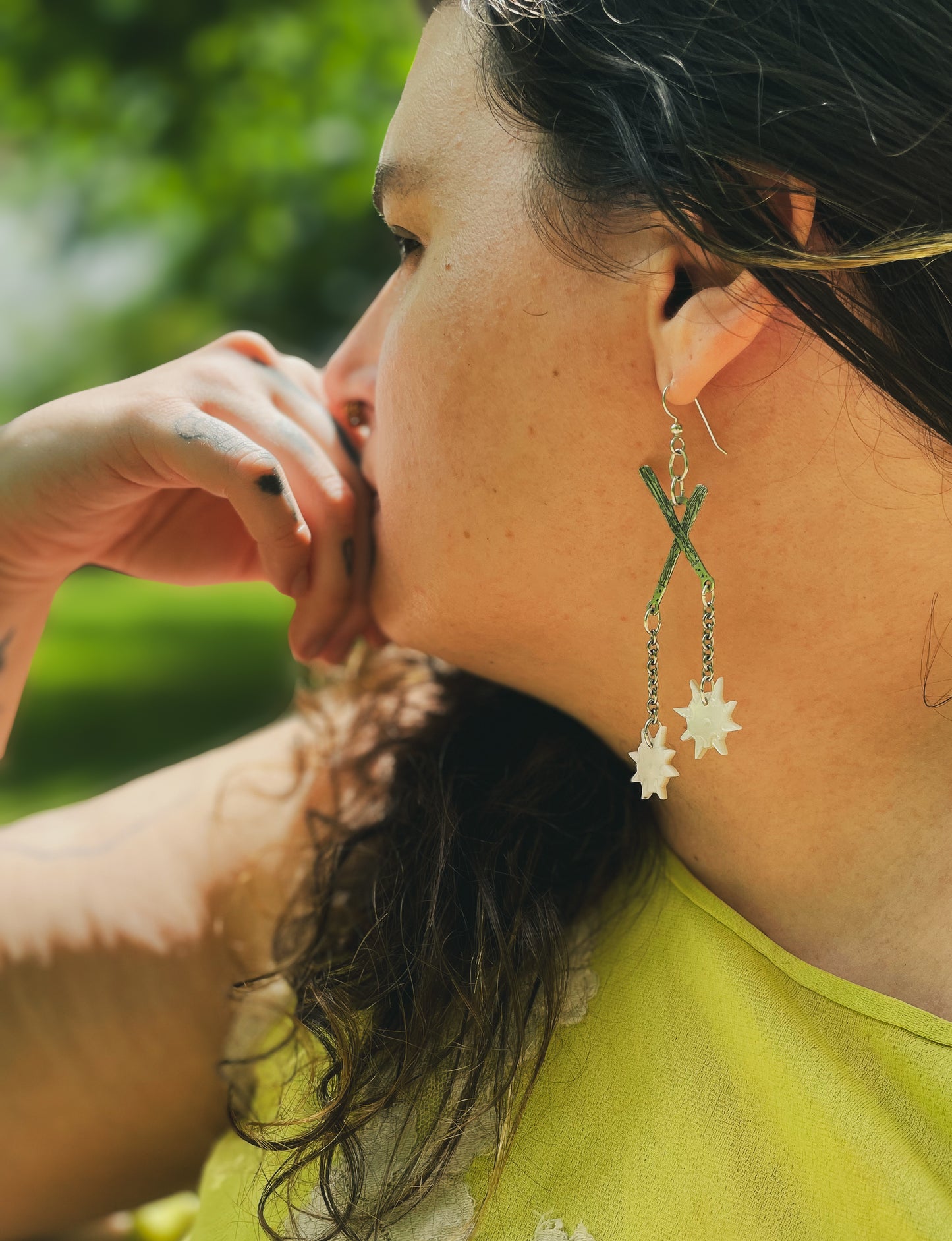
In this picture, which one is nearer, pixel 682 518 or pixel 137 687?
pixel 682 518

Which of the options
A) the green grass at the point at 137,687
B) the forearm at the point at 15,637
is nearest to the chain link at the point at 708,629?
the forearm at the point at 15,637

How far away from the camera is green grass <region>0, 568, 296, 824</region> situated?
464 centimetres

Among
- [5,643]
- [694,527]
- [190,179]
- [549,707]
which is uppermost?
[694,527]

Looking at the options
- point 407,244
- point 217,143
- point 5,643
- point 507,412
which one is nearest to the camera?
point 507,412

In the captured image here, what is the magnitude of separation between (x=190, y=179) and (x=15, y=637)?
3306 mm

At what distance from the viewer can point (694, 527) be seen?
117cm

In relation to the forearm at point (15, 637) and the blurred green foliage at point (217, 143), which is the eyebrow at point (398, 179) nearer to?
the forearm at point (15, 637)

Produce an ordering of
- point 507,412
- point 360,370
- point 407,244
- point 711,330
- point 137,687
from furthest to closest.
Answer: point 137,687
point 360,370
point 407,244
point 507,412
point 711,330

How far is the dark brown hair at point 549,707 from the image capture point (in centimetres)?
102

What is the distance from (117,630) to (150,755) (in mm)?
2903

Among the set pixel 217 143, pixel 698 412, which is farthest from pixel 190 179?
pixel 698 412

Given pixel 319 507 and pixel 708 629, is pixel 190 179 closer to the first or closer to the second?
pixel 319 507

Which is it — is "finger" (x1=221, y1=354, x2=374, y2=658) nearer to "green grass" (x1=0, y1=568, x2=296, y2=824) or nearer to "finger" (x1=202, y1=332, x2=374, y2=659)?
"finger" (x1=202, y1=332, x2=374, y2=659)

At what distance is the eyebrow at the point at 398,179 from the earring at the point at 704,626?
14.6 inches
